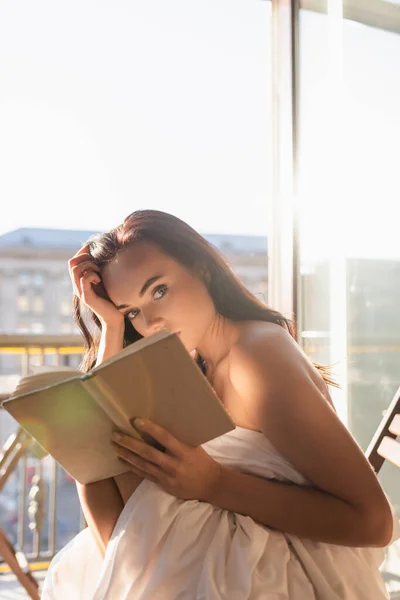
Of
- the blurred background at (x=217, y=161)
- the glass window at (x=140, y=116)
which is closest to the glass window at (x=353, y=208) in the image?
the blurred background at (x=217, y=161)

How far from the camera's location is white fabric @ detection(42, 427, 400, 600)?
0.73m

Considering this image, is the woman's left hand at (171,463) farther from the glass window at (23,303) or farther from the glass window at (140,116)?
the glass window at (23,303)

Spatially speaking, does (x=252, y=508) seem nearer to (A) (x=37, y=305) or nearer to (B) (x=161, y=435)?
(B) (x=161, y=435)

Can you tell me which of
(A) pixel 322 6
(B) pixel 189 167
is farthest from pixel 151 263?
(B) pixel 189 167

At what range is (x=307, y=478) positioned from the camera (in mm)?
803

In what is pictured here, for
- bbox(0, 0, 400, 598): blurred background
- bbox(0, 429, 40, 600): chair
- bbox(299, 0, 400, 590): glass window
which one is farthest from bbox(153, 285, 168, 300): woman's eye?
bbox(0, 429, 40, 600): chair

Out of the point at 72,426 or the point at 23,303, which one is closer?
the point at 72,426

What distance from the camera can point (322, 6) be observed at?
6.89ft

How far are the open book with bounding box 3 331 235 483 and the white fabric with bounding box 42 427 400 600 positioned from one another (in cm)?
10

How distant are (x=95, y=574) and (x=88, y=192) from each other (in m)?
2.33

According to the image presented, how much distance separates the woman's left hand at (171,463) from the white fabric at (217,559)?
26 mm

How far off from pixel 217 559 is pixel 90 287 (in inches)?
22.1

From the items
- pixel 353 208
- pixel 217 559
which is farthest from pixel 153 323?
pixel 353 208

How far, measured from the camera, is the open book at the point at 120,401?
25.9 inches
